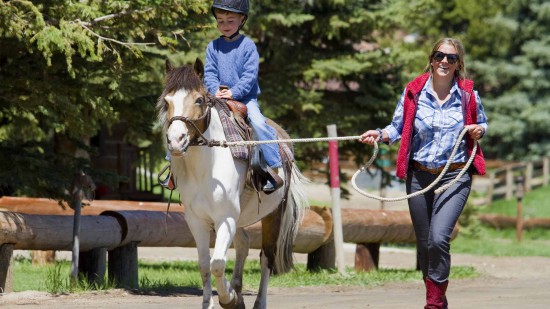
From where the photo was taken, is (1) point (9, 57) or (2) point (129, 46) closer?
(2) point (129, 46)

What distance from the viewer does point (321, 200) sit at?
41.6 meters

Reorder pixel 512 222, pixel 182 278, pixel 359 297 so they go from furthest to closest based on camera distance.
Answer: pixel 512 222 < pixel 182 278 < pixel 359 297

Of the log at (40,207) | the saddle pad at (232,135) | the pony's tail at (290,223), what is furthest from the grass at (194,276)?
the saddle pad at (232,135)

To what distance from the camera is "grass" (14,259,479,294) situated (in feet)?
39.2

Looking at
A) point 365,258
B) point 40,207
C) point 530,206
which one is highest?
point 530,206

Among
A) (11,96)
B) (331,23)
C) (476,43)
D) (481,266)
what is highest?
(476,43)

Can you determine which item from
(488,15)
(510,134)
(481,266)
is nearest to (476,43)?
(488,15)

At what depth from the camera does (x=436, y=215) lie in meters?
8.38

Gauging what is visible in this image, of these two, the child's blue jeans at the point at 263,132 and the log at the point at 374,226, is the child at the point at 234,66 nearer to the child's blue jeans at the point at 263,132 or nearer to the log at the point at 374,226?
the child's blue jeans at the point at 263,132

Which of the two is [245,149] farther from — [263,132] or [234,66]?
[234,66]

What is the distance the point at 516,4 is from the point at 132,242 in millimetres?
35054

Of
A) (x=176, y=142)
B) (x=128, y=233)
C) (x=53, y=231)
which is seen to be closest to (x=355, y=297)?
(x=128, y=233)

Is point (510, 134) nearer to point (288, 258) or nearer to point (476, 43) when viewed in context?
point (476, 43)

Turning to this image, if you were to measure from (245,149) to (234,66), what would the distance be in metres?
0.80
